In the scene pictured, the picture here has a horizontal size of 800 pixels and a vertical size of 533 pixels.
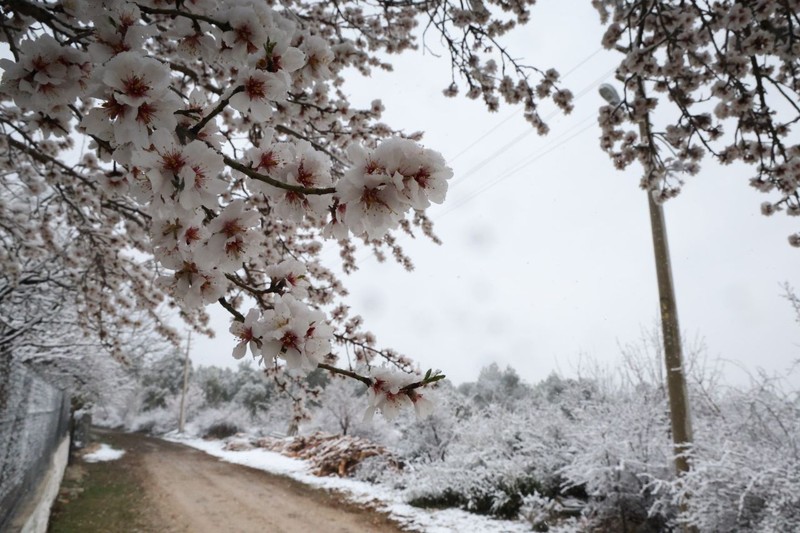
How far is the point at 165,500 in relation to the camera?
26.7 feet

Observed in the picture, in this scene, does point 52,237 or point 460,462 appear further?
point 460,462

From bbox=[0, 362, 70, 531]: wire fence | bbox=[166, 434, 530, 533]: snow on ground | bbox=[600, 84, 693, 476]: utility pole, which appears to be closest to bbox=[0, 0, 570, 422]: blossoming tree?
bbox=[0, 362, 70, 531]: wire fence

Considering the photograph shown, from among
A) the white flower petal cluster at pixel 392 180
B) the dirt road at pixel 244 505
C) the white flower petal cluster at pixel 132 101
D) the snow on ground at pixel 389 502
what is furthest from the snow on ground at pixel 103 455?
the white flower petal cluster at pixel 392 180

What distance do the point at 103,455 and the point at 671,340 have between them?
17668mm

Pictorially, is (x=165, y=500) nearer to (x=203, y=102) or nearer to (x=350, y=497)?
(x=350, y=497)

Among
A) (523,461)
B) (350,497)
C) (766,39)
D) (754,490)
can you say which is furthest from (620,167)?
(350,497)

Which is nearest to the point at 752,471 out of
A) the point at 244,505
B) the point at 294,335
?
the point at 294,335

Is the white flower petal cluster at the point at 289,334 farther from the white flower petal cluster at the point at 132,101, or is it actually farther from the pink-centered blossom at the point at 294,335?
the white flower petal cluster at the point at 132,101

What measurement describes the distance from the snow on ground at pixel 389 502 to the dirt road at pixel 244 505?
14.2 inches

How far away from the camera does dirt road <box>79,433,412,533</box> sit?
641 centimetres

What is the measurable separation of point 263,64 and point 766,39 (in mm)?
3868

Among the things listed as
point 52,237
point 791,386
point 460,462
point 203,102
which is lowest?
point 460,462

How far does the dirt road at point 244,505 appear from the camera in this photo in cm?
641

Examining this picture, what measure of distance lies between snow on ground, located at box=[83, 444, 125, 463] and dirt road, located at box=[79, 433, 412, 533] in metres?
2.95
